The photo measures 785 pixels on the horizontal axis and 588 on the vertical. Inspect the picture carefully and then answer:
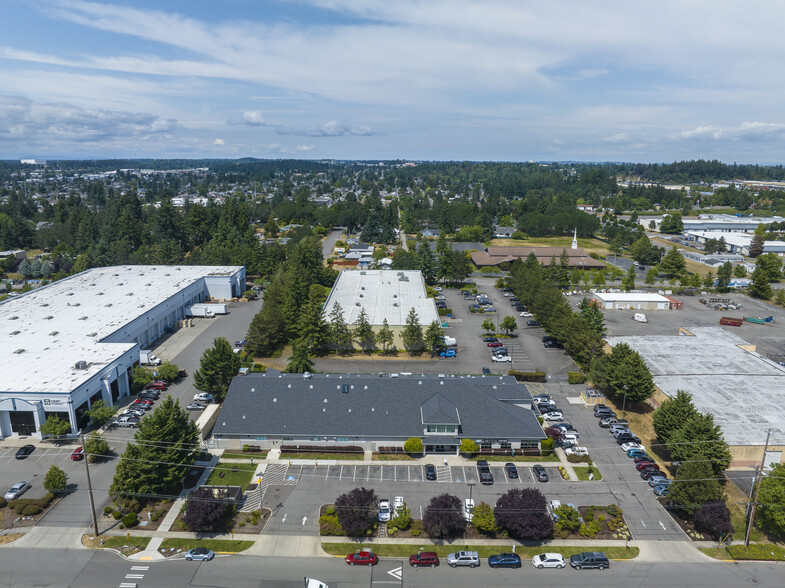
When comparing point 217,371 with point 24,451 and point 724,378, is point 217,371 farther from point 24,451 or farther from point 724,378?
point 724,378

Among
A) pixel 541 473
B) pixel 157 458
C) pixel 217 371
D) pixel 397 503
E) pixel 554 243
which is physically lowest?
pixel 541 473

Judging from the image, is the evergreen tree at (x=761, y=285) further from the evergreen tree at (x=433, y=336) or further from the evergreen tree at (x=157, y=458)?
the evergreen tree at (x=157, y=458)

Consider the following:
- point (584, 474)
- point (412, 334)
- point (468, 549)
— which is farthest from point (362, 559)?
point (412, 334)

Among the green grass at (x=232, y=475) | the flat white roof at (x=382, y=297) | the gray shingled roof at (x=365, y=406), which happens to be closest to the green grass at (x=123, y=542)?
the green grass at (x=232, y=475)

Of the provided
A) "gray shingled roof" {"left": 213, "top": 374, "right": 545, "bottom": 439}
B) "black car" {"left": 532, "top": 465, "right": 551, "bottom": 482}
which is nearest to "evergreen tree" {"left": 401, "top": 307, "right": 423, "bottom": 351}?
"gray shingled roof" {"left": 213, "top": 374, "right": 545, "bottom": 439}

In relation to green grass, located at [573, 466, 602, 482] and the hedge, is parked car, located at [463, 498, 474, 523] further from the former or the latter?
the hedge

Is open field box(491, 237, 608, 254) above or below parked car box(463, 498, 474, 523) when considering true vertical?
above

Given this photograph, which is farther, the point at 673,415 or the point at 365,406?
the point at 365,406
